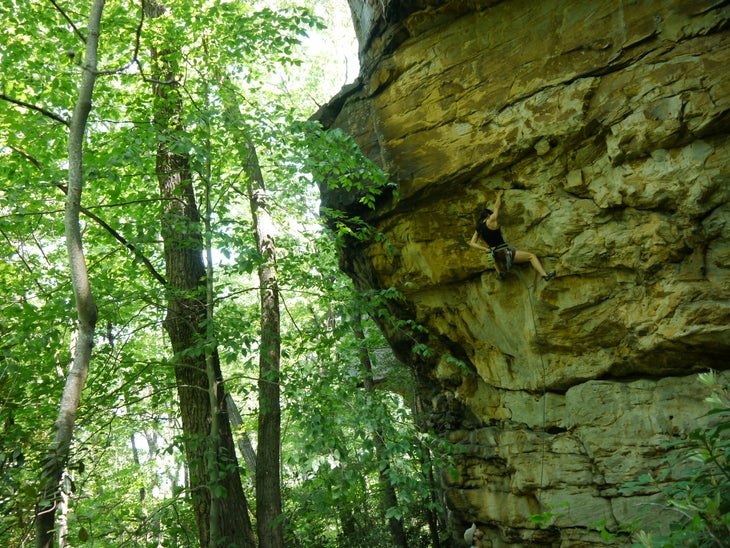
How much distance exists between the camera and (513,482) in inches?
326

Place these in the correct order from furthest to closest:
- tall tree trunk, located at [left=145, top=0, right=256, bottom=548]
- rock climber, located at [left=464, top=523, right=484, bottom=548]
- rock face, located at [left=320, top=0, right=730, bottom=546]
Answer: rock climber, located at [left=464, top=523, right=484, bottom=548] → rock face, located at [left=320, top=0, right=730, bottom=546] → tall tree trunk, located at [left=145, top=0, right=256, bottom=548]

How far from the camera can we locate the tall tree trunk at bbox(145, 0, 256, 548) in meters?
5.96

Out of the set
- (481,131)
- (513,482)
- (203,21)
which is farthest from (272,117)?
(513,482)

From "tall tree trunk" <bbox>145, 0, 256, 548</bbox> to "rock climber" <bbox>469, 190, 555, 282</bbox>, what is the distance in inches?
147

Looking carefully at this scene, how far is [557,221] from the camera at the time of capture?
292 inches

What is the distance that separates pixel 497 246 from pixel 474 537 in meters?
4.66

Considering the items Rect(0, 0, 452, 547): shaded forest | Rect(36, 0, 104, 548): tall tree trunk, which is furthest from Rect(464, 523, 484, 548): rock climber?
Rect(36, 0, 104, 548): tall tree trunk

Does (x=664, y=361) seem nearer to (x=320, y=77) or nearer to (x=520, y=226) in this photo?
(x=520, y=226)

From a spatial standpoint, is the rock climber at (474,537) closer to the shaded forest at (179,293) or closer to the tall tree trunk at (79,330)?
the shaded forest at (179,293)

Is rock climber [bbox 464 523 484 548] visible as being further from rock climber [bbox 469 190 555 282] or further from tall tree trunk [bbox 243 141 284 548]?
rock climber [bbox 469 190 555 282]

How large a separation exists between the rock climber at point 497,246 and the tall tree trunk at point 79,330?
495 centimetres

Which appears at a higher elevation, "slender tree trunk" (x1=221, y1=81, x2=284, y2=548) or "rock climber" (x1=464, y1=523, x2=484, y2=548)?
"slender tree trunk" (x1=221, y1=81, x2=284, y2=548)

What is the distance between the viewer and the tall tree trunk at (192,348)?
596cm

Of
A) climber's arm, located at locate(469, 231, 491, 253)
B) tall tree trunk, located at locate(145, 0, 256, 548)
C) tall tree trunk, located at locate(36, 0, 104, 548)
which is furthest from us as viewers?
climber's arm, located at locate(469, 231, 491, 253)
